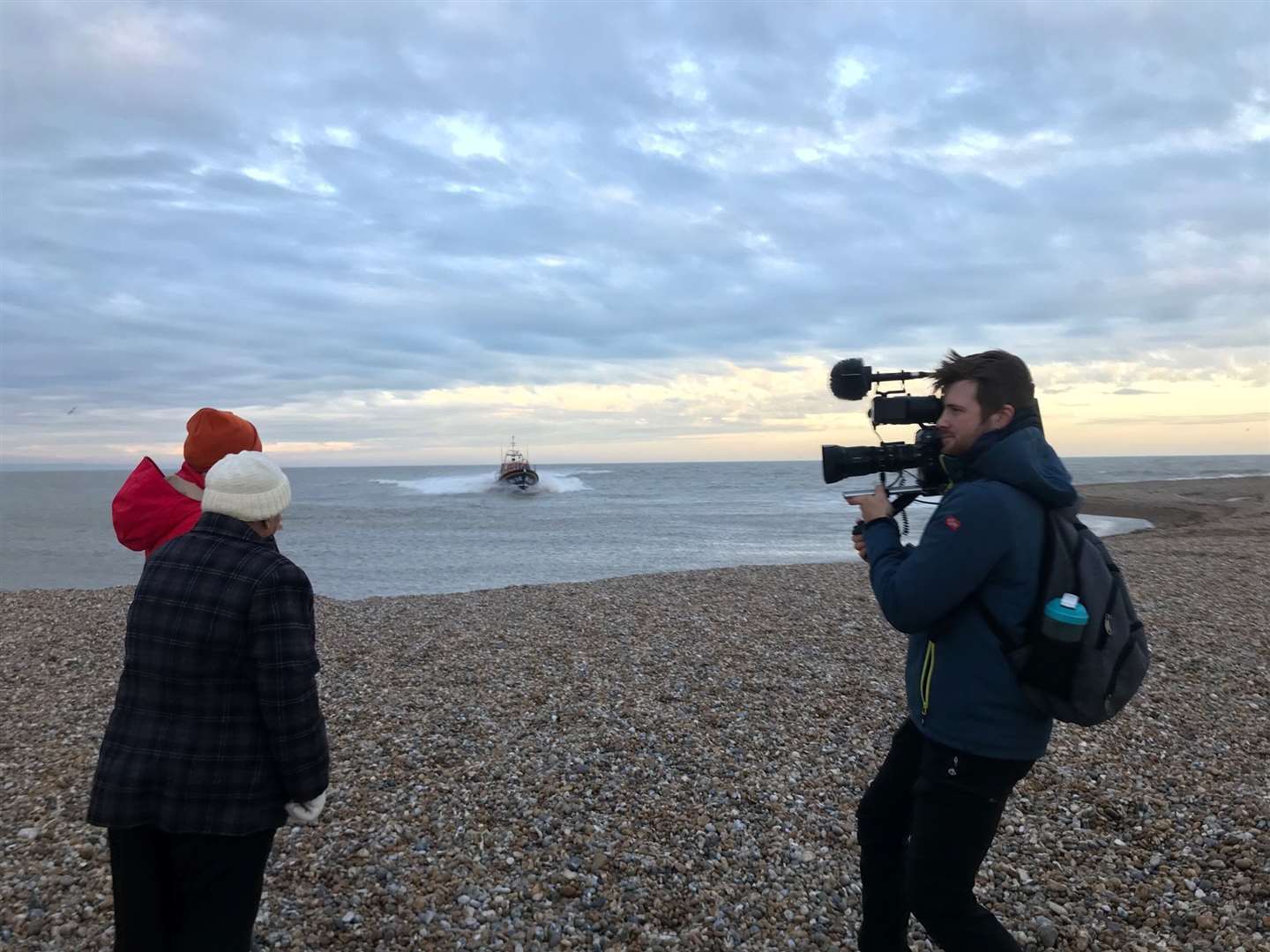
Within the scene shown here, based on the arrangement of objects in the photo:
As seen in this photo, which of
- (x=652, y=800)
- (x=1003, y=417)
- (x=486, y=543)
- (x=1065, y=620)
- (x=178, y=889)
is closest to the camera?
(x=1065, y=620)

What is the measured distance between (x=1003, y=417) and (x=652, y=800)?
9.64 feet

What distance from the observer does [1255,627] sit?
825cm

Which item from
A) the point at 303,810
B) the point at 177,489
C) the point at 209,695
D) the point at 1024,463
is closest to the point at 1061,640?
the point at 1024,463

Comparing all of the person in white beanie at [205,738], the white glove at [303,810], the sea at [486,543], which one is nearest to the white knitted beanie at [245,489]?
the person in white beanie at [205,738]

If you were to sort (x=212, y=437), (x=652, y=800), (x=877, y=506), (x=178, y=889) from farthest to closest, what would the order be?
(x=652, y=800)
(x=212, y=437)
(x=877, y=506)
(x=178, y=889)

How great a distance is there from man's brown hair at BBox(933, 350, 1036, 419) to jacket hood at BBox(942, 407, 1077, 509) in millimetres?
47

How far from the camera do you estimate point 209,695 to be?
211cm

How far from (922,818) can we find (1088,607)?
0.70m

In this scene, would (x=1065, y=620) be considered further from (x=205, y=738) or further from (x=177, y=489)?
(x=177, y=489)

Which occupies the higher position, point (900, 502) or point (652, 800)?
point (900, 502)

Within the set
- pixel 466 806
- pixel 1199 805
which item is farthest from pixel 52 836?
pixel 1199 805

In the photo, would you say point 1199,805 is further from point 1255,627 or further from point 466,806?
point 1255,627

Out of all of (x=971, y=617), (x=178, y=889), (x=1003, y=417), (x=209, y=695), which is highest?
Answer: (x=1003, y=417)

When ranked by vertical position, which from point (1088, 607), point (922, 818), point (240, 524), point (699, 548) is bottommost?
point (699, 548)
